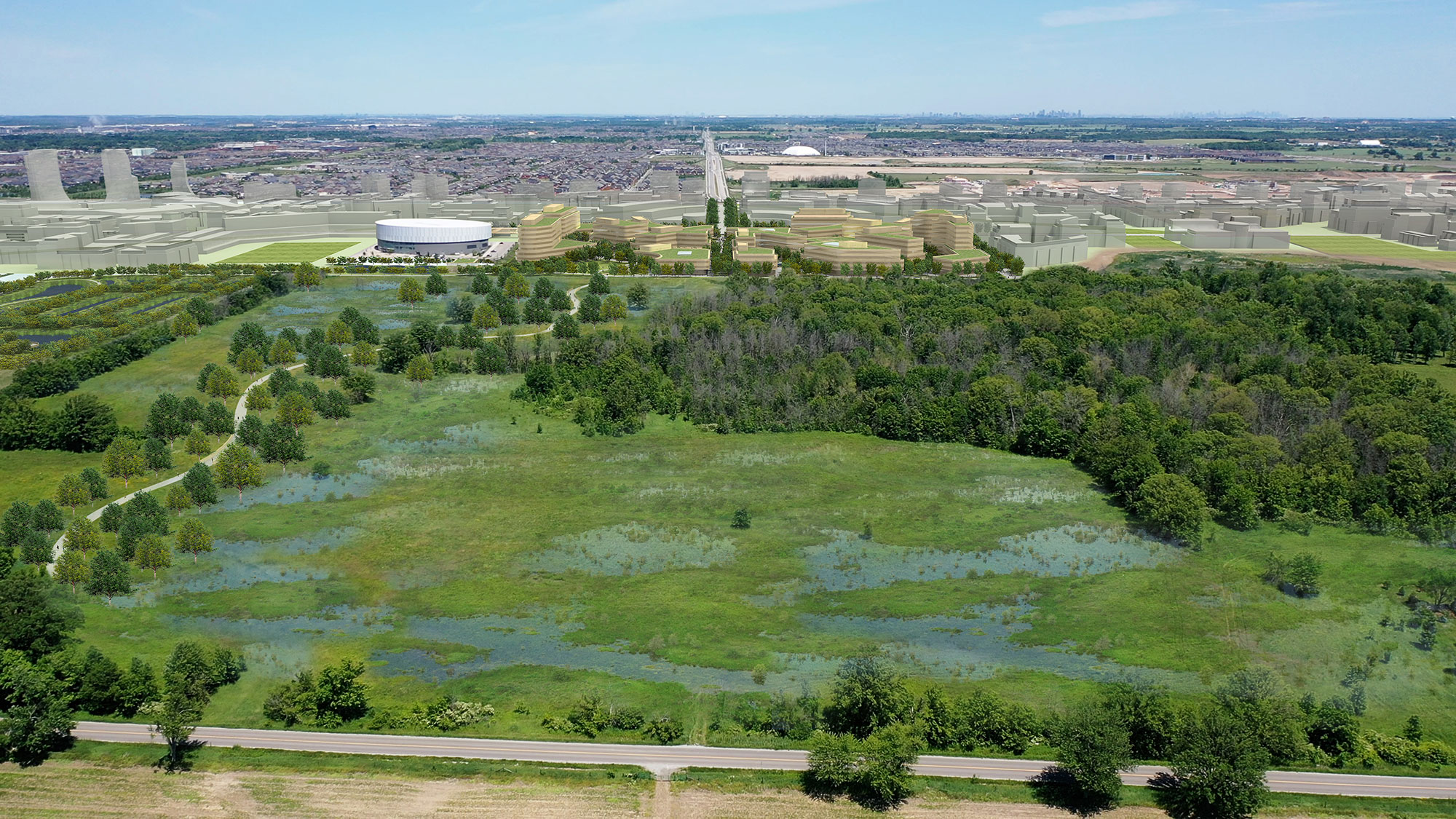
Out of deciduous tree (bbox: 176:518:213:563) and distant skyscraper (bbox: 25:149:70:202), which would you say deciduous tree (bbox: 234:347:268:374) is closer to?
deciduous tree (bbox: 176:518:213:563)

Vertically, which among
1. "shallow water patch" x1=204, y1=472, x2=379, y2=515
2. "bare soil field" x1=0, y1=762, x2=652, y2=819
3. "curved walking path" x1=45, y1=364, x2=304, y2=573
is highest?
"curved walking path" x1=45, y1=364, x2=304, y2=573

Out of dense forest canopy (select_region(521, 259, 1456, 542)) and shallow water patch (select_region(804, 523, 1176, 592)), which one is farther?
dense forest canopy (select_region(521, 259, 1456, 542))

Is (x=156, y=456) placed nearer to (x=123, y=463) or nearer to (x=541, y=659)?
(x=123, y=463)

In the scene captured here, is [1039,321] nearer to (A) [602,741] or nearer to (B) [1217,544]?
(B) [1217,544]

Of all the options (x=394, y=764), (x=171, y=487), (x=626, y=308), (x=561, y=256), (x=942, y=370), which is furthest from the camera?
(x=561, y=256)

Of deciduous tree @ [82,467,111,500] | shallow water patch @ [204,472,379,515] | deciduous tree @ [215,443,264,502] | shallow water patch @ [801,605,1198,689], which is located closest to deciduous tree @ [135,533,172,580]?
shallow water patch @ [204,472,379,515]

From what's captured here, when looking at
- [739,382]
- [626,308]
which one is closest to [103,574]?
[739,382]

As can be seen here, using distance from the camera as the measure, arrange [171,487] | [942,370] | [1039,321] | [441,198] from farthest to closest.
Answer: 1. [441,198]
2. [1039,321]
3. [942,370]
4. [171,487]

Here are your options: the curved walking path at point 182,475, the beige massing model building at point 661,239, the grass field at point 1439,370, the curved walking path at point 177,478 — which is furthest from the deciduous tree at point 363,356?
the grass field at point 1439,370
